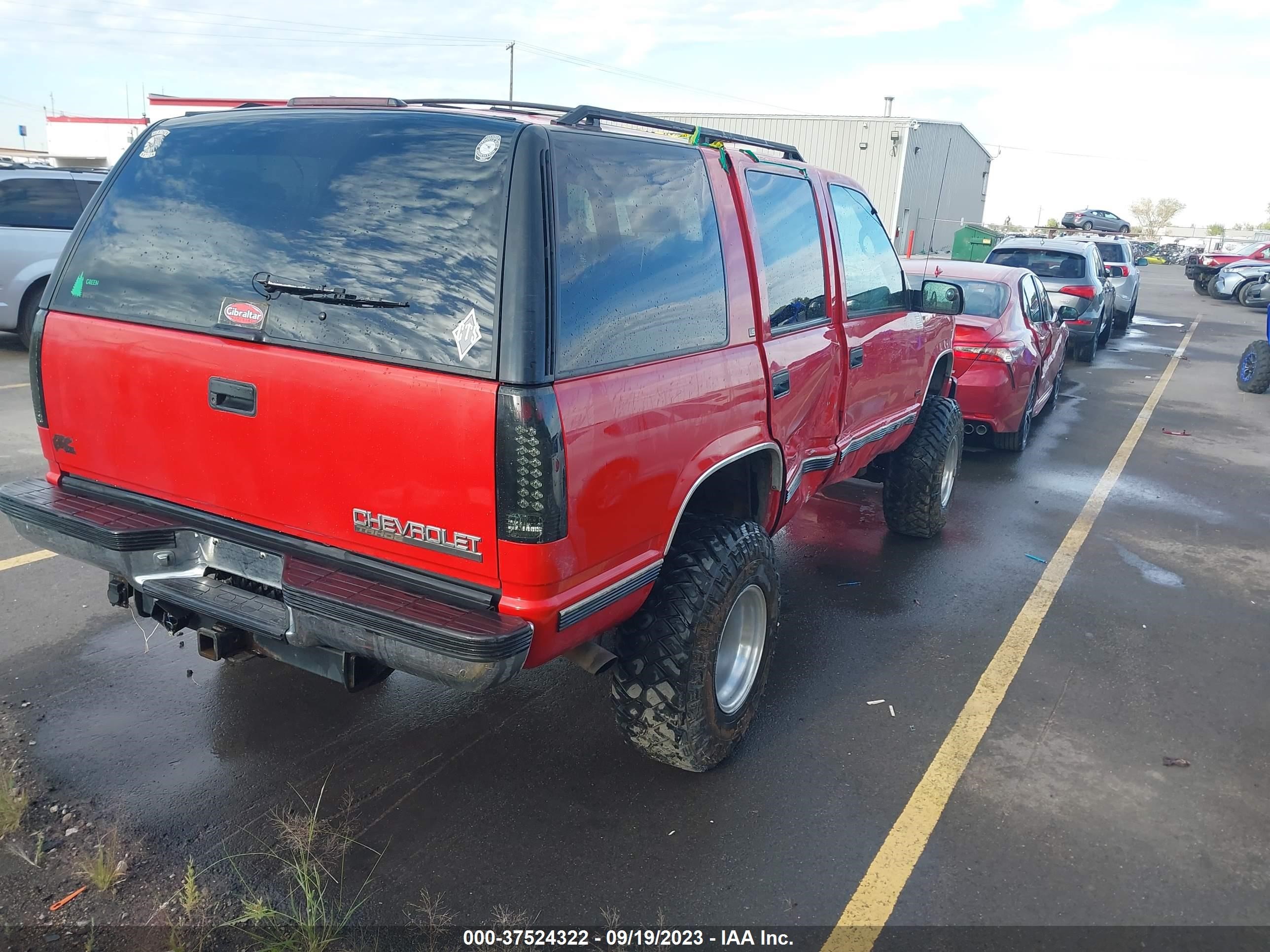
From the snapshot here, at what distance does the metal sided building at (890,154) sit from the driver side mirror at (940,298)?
72.5ft

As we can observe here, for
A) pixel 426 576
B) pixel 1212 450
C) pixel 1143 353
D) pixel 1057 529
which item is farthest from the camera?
pixel 1143 353

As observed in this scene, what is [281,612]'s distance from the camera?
107 inches

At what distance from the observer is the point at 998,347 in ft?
25.8

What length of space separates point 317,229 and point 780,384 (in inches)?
70.4

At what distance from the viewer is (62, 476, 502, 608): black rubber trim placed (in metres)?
2.56

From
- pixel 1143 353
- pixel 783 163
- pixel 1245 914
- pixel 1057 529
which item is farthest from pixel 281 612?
pixel 1143 353

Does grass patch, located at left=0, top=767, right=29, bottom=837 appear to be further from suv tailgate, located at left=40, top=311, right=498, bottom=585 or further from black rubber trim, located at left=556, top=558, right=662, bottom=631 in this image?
black rubber trim, located at left=556, top=558, right=662, bottom=631

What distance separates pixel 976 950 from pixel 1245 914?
0.95 m

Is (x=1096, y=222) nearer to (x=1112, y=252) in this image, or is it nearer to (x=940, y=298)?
(x=1112, y=252)

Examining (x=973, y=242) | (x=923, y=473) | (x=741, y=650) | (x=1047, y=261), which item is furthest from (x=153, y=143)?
(x=973, y=242)

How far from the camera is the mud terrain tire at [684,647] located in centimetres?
312

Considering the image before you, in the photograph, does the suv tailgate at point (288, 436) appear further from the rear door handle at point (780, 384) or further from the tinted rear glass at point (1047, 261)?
the tinted rear glass at point (1047, 261)

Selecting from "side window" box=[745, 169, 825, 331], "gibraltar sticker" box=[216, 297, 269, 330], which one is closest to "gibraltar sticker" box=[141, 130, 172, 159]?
"gibraltar sticker" box=[216, 297, 269, 330]

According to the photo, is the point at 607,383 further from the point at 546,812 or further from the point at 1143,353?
the point at 1143,353
